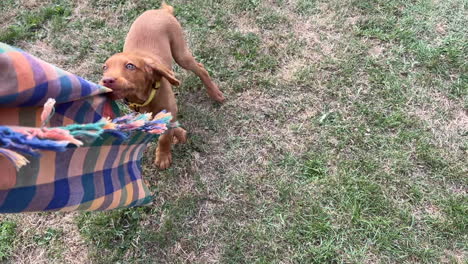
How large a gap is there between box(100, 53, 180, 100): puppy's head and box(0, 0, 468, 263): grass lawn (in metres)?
0.83

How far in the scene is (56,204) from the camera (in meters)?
1.84

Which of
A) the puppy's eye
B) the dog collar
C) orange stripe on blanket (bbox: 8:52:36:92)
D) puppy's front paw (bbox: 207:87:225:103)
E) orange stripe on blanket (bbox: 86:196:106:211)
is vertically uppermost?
orange stripe on blanket (bbox: 8:52:36:92)

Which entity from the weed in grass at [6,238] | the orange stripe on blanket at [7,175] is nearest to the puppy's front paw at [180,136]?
the weed in grass at [6,238]

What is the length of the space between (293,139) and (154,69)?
4.34ft

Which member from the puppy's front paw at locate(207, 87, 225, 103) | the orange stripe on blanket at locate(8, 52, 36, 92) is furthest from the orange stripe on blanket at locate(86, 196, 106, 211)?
the puppy's front paw at locate(207, 87, 225, 103)

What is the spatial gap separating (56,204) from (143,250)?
1.17 meters

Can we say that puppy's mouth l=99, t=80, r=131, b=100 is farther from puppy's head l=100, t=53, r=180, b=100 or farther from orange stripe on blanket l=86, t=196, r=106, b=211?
orange stripe on blanket l=86, t=196, r=106, b=211

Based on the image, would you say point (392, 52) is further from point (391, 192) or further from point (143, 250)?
point (143, 250)

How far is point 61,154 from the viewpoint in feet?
5.93

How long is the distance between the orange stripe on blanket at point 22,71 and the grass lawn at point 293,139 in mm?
1648

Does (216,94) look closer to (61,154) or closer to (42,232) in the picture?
(42,232)

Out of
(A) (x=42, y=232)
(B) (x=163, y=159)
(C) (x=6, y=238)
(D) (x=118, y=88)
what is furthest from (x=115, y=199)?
(C) (x=6, y=238)

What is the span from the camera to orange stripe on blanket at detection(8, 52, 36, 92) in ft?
4.97

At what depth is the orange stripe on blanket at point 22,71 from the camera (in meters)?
1.51
